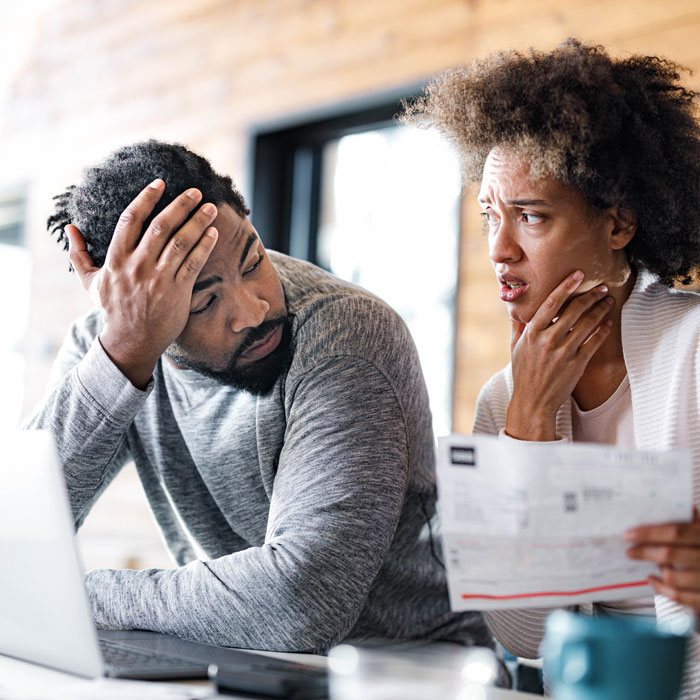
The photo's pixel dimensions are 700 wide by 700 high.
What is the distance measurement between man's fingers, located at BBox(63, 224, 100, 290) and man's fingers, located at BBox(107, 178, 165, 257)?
0.08 metres

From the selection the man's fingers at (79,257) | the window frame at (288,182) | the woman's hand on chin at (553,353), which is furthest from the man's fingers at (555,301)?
the window frame at (288,182)

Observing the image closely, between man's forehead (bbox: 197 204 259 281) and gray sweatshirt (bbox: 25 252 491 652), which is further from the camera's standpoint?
man's forehead (bbox: 197 204 259 281)

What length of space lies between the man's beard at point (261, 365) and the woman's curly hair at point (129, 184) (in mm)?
201

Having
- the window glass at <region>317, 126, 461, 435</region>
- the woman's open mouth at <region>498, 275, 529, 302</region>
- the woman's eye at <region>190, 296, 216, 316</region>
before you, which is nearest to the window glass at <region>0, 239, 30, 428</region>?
the window glass at <region>317, 126, 461, 435</region>

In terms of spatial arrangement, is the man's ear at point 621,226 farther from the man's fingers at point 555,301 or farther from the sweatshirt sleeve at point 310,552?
the sweatshirt sleeve at point 310,552

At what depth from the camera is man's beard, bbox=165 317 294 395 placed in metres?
1.40

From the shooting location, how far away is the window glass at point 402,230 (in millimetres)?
3096

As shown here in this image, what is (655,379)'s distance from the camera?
4.10ft

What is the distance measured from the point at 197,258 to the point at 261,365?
20cm

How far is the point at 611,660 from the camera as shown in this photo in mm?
655

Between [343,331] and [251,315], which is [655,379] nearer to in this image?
[343,331]

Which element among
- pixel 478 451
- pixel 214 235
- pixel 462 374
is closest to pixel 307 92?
pixel 462 374

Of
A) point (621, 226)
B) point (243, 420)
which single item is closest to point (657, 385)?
point (621, 226)

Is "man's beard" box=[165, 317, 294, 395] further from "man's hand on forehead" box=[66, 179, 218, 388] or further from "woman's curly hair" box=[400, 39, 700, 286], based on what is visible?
"woman's curly hair" box=[400, 39, 700, 286]
